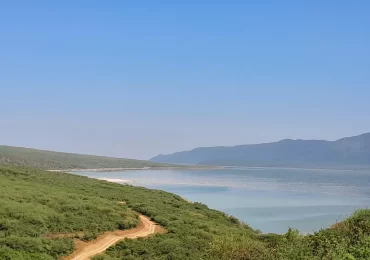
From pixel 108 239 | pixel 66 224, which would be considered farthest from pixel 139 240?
pixel 66 224

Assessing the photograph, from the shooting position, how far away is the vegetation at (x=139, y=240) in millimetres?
19047

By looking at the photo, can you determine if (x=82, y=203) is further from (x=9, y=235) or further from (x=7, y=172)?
(x=7, y=172)

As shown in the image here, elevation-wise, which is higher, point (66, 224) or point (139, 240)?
point (66, 224)

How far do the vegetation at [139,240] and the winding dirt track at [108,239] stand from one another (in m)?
0.45

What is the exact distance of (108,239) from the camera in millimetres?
24812

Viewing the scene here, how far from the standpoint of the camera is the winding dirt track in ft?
71.2

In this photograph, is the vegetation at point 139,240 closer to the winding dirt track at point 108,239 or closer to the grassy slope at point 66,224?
the grassy slope at point 66,224

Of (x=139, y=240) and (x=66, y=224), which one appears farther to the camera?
(x=66, y=224)

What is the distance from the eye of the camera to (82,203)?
99.9ft

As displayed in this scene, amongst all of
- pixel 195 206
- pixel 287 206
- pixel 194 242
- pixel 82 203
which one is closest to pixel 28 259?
pixel 194 242

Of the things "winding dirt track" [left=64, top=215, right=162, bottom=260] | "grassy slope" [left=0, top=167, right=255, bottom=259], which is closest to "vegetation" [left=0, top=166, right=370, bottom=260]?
"grassy slope" [left=0, top=167, right=255, bottom=259]

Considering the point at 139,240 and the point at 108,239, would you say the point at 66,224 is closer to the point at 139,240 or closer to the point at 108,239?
the point at 108,239

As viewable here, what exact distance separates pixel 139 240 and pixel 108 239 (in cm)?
184

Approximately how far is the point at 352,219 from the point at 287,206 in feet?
146
